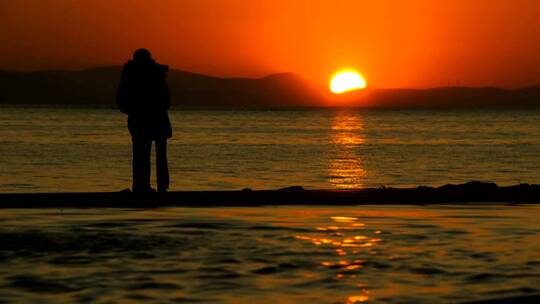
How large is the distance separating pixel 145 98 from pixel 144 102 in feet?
0.22

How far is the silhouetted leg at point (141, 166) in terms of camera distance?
17047mm

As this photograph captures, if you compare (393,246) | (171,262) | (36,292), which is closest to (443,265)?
(393,246)

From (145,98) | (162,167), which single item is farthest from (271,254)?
(162,167)

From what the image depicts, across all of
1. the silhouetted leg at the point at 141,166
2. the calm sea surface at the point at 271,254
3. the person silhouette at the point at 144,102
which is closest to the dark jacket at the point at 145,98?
the person silhouette at the point at 144,102

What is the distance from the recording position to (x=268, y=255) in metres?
12.2

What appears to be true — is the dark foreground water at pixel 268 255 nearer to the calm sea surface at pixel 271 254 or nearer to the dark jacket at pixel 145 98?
the calm sea surface at pixel 271 254

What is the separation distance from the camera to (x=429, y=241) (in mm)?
13539

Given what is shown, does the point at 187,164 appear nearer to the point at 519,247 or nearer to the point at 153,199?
the point at 153,199

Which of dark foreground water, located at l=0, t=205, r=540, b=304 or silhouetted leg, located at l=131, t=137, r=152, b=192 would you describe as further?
silhouetted leg, located at l=131, t=137, r=152, b=192

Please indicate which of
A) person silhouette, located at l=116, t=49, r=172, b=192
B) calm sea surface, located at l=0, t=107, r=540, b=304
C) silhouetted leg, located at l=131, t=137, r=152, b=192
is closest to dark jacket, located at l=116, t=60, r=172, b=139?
person silhouette, located at l=116, t=49, r=172, b=192

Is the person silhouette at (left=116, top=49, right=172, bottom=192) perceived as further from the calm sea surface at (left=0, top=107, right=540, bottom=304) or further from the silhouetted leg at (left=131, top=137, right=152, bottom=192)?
the calm sea surface at (left=0, top=107, right=540, bottom=304)

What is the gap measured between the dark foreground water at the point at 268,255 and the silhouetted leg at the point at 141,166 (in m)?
0.59

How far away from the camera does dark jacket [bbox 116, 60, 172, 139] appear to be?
16.2 m

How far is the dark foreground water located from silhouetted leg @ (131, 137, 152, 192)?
588 millimetres
